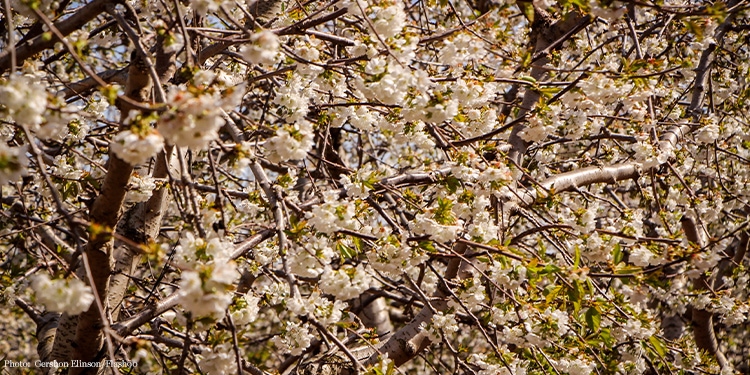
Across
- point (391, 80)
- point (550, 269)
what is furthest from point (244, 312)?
point (550, 269)

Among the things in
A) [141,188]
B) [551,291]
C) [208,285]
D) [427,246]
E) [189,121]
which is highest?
[141,188]

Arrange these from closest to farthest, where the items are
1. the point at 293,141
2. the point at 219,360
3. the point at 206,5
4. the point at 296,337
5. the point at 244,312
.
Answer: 1. the point at 206,5
2. the point at 293,141
3. the point at 219,360
4. the point at 244,312
5. the point at 296,337

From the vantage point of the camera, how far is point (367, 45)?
93.7 inches

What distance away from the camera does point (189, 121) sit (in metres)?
1.57

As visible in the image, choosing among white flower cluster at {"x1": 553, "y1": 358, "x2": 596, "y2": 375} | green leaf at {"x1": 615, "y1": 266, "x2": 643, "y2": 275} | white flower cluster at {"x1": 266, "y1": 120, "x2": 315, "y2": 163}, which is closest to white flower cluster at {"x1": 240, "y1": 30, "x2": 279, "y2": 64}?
white flower cluster at {"x1": 266, "y1": 120, "x2": 315, "y2": 163}

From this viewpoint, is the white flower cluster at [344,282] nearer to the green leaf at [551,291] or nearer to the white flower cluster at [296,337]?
the white flower cluster at [296,337]

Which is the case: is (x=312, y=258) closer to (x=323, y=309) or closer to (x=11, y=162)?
(x=323, y=309)

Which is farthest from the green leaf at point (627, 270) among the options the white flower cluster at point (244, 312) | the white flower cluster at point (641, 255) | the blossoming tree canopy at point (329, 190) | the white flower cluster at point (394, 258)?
the white flower cluster at point (244, 312)

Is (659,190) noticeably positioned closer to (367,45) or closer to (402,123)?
(402,123)

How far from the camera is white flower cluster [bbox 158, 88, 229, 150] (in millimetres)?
1564

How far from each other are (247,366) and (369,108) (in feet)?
4.59

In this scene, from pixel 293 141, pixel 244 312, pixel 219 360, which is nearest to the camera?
pixel 293 141

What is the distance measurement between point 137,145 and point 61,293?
1.50 feet

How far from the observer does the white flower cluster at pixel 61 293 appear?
165 cm
